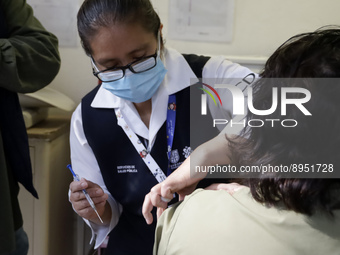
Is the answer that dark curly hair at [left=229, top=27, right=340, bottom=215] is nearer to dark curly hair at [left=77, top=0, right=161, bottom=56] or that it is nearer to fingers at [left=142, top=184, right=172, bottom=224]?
fingers at [left=142, top=184, right=172, bottom=224]

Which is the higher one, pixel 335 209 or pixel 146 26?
pixel 146 26

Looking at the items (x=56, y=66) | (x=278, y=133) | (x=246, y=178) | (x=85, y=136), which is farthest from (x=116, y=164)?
(x=278, y=133)

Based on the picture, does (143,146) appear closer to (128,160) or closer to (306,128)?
(128,160)

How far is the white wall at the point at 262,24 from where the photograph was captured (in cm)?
195

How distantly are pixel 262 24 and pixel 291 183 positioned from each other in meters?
1.42

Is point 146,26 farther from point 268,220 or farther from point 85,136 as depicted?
point 268,220

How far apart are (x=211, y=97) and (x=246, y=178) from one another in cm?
57

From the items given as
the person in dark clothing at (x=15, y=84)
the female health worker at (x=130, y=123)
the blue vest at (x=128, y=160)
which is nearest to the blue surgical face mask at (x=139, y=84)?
the female health worker at (x=130, y=123)

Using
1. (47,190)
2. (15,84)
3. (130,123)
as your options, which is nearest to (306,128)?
(130,123)

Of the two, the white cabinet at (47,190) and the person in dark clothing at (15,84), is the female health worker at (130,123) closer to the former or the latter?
the person in dark clothing at (15,84)

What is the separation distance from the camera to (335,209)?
0.69 meters

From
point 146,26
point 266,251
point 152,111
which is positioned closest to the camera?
point 266,251

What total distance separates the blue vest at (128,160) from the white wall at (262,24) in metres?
0.67

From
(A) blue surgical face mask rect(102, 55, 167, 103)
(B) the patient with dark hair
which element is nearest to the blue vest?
(A) blue surgical face mask rect(102, 55, 167, 103)
